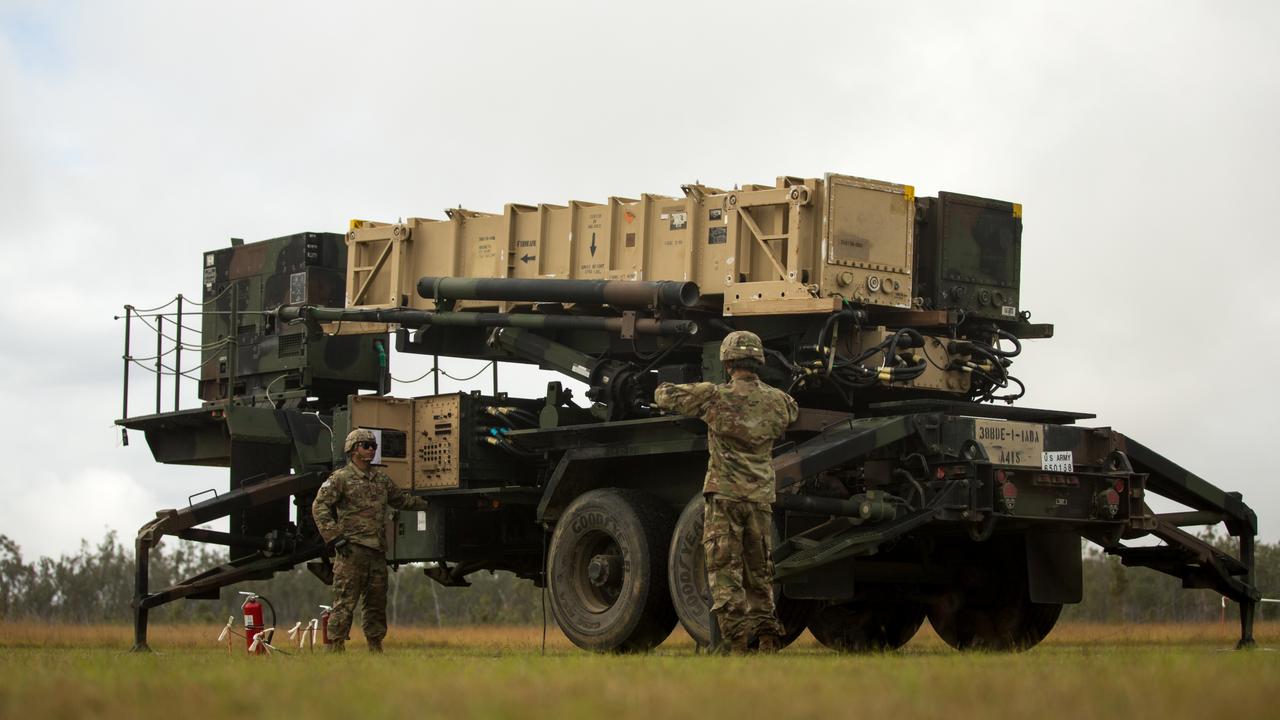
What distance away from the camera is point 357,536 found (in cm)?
1348

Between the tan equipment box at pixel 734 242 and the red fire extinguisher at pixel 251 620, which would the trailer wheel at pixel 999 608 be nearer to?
the tan equipment box at pixel 734 242

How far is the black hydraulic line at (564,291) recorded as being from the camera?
13477mm

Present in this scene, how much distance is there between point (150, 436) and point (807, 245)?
802cm

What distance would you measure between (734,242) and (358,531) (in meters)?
3.54

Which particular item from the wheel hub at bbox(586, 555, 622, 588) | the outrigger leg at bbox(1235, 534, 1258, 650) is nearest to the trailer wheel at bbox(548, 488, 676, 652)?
the wheel hub at bbox(586, 555, 622, 588)

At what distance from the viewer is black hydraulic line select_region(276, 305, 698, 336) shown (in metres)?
13.7

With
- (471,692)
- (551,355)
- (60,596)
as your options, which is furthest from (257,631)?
(60,596)

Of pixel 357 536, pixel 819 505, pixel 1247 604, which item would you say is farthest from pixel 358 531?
pixel 1247 604

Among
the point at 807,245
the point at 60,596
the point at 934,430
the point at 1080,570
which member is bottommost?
the point at 60,596

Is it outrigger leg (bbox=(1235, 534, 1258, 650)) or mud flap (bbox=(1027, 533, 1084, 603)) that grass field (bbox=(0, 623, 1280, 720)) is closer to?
mud flap (bbox=(1027, 533, 1084, 603))

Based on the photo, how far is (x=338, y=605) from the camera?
13.5 metres

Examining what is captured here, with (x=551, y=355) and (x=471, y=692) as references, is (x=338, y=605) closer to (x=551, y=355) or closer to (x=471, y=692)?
(x=551, y=355)

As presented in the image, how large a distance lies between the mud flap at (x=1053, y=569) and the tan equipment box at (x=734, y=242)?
2.01m

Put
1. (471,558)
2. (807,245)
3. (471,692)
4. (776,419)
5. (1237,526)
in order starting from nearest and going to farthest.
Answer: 1. (471,692)
2. (776,419)
3. (807,245)
4. (1237,526)
5. (471,558)
